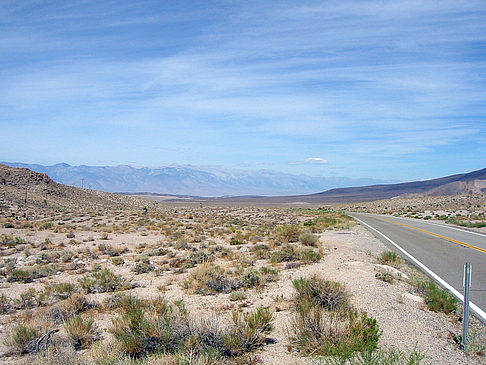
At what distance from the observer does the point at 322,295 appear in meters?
7.99

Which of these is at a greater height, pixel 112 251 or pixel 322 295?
pixel 322 295

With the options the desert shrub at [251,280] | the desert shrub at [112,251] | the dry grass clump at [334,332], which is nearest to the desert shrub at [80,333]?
the dry grass clump at [334,332]

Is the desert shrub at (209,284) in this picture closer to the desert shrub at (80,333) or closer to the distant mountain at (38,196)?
the desert shrub at (80,333)

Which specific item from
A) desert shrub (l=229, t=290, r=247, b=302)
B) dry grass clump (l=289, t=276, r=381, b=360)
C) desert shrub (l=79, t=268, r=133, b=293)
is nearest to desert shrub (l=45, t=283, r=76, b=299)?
desert shrub (l=79, t=268, r=133, b=293)

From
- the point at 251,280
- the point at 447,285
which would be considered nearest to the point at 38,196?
the point at 251,280

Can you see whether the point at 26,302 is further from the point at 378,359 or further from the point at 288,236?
the point at 288,236

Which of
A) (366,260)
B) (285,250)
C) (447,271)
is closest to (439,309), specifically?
(447,271)

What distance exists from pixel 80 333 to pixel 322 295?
181 inches

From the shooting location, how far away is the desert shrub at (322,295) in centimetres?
779

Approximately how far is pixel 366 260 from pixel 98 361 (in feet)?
34.6

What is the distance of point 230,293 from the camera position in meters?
10.2

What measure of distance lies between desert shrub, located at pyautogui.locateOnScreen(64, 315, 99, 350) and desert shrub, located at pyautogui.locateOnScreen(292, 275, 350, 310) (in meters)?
3.92

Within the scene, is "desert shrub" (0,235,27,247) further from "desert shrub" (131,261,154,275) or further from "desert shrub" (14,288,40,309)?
"desert shrub" (14,288,40,309)

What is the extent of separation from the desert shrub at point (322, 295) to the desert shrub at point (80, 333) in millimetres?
3920
